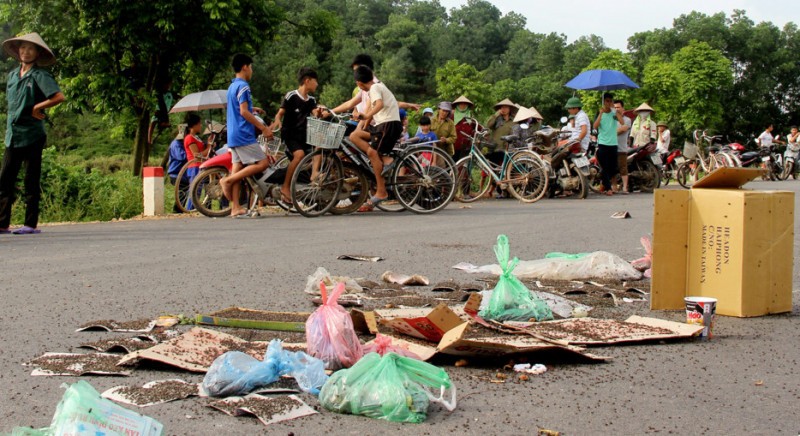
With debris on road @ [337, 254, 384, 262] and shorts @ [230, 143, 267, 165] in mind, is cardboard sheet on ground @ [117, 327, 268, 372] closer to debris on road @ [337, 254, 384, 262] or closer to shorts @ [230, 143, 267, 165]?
debris on road @ [337, 254, 384, 262]

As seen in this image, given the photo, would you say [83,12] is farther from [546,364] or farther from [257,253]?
[546,364]

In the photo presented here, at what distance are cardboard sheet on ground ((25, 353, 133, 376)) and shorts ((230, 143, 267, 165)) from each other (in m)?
7.79

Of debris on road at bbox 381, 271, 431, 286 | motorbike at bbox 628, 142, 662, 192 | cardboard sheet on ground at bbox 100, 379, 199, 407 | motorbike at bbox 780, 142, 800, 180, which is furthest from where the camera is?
motorbike at bbox 780, 142, 800, 180

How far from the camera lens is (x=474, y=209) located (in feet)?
Answer: 44.5

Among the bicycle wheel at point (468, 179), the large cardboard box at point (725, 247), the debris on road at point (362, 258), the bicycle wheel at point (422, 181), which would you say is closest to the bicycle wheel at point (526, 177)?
the bicycle wheel at point (468, 179)

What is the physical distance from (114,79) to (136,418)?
22644 millimetres

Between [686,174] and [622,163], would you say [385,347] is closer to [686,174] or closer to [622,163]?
[622,163]

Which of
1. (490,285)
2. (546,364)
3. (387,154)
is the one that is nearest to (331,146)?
(387,154)

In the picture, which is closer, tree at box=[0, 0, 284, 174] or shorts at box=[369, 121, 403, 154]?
shorts at box=[369, 121, 403, 154]

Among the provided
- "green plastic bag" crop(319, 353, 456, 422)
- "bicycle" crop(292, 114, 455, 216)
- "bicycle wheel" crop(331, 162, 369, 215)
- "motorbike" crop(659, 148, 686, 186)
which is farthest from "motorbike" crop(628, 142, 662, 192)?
"green plastic bag" crop(319, 353, 456, 422)

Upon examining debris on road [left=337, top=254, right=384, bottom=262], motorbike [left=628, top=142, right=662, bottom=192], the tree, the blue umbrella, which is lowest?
debris on road [left=337, top=254, right=384, bottom=262]

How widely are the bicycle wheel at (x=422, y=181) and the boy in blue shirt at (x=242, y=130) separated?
5.94 ft

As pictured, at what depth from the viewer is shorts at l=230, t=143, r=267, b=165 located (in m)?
11.8

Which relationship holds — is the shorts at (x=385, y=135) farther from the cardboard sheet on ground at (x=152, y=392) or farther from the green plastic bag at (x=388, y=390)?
the green plastic bag at (x=388, y=390)
